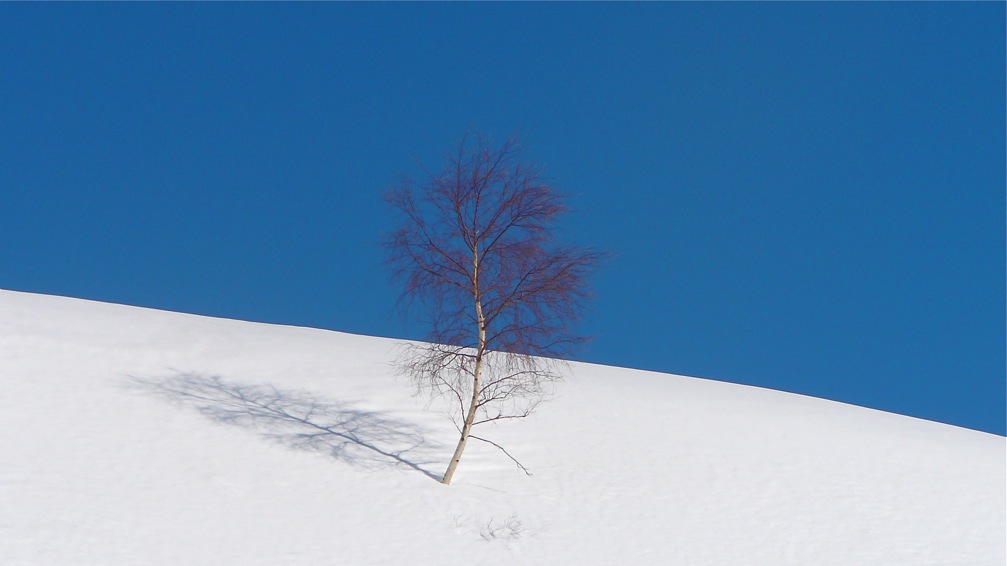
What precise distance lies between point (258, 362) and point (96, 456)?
24.9 feet

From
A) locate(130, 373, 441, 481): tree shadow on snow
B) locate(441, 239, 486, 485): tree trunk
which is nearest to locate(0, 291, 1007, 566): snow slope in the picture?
locate(130, 373, 441, 481): tree shadow on snow

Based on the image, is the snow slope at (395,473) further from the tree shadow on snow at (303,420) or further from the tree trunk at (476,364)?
the tree trunk at (476,364)

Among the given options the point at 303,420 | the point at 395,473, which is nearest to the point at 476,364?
the point at 395,473

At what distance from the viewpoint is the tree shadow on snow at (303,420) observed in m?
17.1

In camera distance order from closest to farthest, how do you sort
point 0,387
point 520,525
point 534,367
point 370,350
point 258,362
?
point 520,525
point 534,367
point 0,387
point 258,362
point 370,350

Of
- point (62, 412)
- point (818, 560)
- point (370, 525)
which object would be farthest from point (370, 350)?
point (818, 560)

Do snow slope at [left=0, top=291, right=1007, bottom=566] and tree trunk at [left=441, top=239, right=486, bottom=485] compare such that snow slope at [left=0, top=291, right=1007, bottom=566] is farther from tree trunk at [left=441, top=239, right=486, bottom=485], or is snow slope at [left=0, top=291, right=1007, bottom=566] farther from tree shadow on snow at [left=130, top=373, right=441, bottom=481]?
tree trunk at [left=441, top=239, right=486, bottom=485]

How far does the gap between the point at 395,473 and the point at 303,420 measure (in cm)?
325

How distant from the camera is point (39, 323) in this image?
75.0 feet

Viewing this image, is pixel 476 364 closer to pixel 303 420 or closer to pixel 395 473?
pixel 395 473

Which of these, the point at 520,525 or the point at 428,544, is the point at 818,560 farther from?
the point at 428,544

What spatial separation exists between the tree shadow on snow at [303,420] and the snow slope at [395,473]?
2.7 inches

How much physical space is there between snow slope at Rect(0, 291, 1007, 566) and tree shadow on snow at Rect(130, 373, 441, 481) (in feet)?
0.22

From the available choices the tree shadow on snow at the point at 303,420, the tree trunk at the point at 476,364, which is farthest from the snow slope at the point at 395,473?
the tree trunk at the point at 476,364
